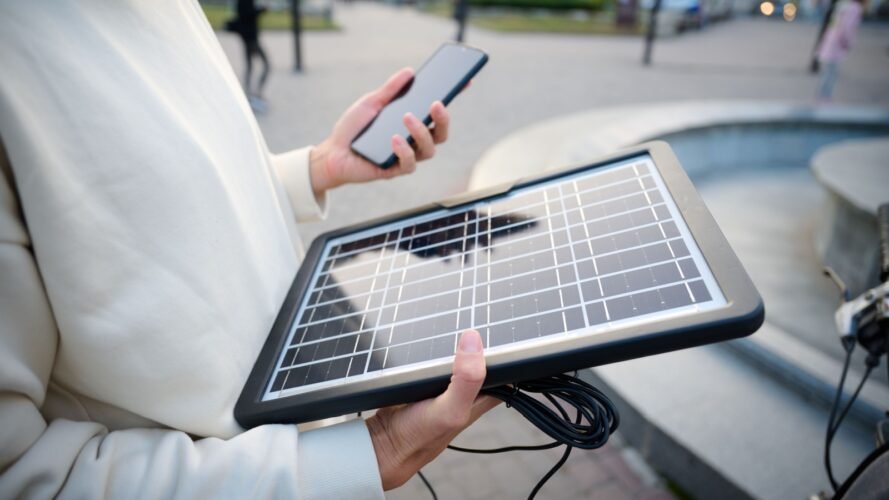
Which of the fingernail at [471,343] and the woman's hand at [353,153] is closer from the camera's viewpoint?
the fingernail at [471,343]

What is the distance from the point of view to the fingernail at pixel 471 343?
0.83 metres

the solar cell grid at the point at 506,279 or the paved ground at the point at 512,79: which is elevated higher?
the solar cell grid at the point at 506,279

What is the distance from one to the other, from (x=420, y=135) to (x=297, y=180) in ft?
1.23

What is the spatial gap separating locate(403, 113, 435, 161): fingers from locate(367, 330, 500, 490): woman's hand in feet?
2.39

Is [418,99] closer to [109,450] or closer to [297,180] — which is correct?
[297,180]

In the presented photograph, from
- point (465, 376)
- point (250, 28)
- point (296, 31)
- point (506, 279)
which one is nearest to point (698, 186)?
point (506, 279)

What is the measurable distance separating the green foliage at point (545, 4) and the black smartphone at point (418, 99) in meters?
30.4

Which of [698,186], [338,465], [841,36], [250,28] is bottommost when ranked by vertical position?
[698,186]

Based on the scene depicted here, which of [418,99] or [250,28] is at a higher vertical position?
[418,99]

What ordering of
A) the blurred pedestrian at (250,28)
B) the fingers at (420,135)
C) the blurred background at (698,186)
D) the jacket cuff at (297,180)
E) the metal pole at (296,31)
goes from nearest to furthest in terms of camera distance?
the fingers at (420,135) → the jacket cuff at (297,180) → the blurred background at (698,186) → the blurred pedestrian at (250,28) → the metal pole at (296,31)

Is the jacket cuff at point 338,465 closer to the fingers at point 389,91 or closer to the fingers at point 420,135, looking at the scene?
the fingers at point 420,135

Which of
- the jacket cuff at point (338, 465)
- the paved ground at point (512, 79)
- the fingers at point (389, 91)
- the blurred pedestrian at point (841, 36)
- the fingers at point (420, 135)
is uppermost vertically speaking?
the fingers at point (389, 91)

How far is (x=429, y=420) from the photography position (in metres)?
0.92

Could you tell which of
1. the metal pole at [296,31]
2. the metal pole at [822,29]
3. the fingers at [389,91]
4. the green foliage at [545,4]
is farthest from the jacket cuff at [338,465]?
the green foliage at [545,4]
